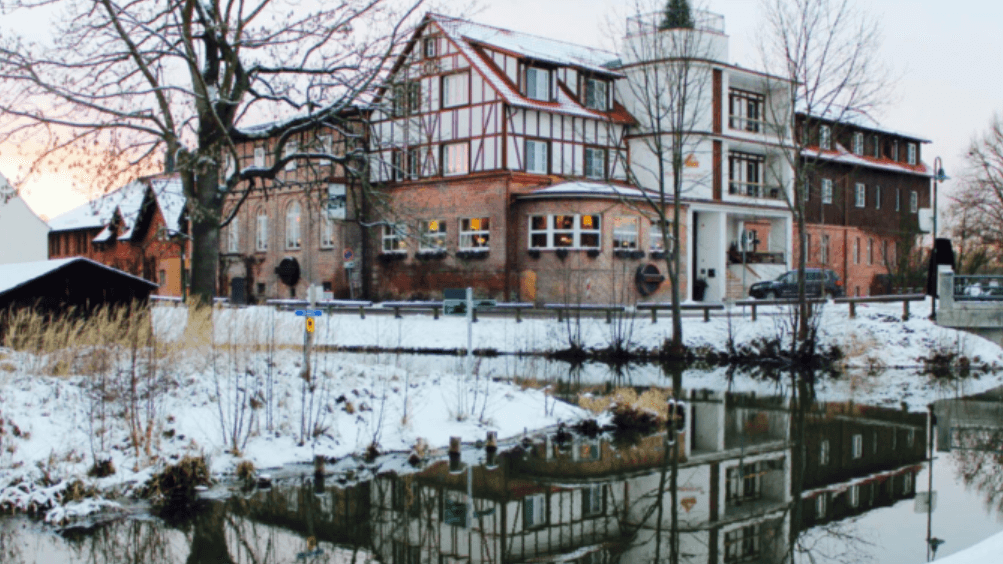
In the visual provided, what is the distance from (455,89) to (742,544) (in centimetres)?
3412

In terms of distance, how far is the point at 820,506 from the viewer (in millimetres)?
11547

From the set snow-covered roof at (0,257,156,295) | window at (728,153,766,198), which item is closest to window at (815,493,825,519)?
snow-covered roof at (0,257,156,295)

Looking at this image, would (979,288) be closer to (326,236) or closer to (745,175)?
(745,175)

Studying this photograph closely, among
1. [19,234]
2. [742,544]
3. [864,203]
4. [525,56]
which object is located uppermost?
[525,56]

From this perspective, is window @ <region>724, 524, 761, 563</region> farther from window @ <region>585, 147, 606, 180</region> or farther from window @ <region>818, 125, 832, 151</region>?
window @ <region>585, 147, 606, 180</region>

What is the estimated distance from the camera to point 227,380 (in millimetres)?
14375

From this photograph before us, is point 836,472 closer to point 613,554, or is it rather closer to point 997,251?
point 613,554

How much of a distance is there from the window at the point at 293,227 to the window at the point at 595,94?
1565cm

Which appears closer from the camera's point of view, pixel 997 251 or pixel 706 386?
pixel 706 386

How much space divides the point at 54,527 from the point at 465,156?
32946 millimetres

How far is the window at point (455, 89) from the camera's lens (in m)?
41.6

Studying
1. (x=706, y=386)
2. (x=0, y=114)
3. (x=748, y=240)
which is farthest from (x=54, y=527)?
(x=748, y=240)

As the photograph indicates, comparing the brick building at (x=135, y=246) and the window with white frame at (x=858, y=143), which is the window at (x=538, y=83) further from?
the window with white frame at (x=858, y=143)

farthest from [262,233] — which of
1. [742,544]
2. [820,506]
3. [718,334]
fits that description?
[742,544]
